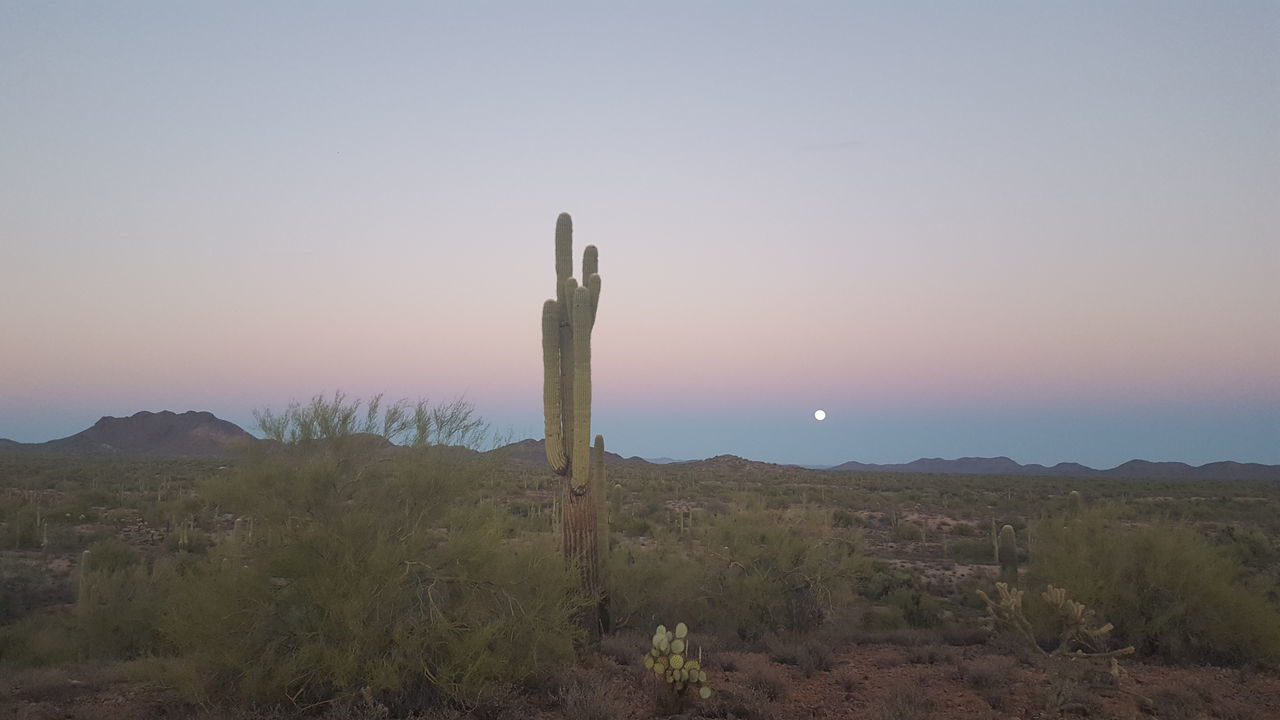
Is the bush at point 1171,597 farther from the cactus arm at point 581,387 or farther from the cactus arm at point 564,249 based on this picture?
the cactus arm at point 564,249

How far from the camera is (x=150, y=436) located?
5172 inches

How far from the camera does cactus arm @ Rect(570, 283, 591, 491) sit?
11992 millimetres

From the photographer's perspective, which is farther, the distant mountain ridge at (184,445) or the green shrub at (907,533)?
the distant mountain ridge at (184,445)

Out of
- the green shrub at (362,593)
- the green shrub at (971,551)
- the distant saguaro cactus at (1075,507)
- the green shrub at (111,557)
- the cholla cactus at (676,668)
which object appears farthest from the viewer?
the green shrub at (971,551)

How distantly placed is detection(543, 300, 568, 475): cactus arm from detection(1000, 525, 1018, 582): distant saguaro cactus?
36.4 feet

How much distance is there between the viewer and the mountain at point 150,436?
12246 cm

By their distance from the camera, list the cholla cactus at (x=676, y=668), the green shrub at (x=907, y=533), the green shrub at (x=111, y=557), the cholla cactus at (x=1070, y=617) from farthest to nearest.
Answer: the green shrub at (x=907, y=533), the green shrub at (x=111, y=557), the cholla cactus at (x=1070, y=617), the cholla cactus at (x=676, y=668)

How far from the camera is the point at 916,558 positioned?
24.0 metres

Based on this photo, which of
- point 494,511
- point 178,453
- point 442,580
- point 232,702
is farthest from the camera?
point 178,453

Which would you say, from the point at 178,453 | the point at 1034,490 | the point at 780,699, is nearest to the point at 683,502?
the point at 1034,490

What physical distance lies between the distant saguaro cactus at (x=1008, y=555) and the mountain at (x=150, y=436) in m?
123

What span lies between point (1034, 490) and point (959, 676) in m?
43.0

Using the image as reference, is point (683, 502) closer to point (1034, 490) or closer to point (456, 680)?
point (1034, 490)

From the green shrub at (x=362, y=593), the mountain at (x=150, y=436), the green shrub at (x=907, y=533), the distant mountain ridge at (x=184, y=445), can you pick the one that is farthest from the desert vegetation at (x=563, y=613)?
the mountain at (x=150, y=436)
